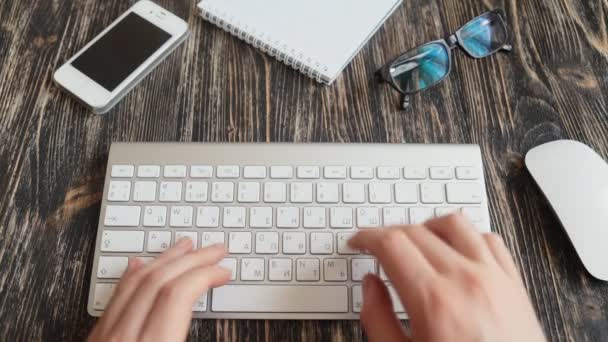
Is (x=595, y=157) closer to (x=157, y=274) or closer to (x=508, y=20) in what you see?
(x=508, y=20)

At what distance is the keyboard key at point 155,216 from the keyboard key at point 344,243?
0.20 meters

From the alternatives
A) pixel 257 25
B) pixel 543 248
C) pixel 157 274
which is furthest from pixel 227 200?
pixel 543 248

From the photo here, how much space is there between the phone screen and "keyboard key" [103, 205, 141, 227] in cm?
16

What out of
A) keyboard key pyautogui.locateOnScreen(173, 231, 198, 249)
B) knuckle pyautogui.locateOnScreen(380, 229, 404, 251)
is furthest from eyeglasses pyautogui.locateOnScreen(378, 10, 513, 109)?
keyboard key pyautogui.locateOnScreen(173, 231, 198, 249)

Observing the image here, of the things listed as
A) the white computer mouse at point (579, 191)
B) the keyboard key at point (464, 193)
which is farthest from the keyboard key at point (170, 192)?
the white computer mouse at point (579, 191)

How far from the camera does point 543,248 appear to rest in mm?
566

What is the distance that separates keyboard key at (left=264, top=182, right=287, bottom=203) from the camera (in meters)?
0.56

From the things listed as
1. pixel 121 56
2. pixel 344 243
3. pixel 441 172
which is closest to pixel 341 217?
Answer: pixel 344 243

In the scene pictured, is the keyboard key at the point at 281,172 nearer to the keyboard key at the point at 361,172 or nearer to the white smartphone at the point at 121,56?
the keyboard key at the point at 361,172

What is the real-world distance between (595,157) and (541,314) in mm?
199

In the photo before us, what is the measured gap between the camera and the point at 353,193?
0.57 m

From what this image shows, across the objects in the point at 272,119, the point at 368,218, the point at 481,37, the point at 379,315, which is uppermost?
the point at 481,37

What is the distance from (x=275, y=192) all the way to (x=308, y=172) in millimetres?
46

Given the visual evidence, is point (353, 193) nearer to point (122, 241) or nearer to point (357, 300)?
point (357, 300)
